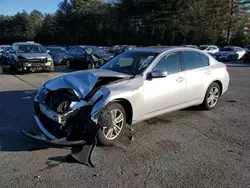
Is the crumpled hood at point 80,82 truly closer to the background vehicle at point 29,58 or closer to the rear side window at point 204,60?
the rear side window at point 204,60

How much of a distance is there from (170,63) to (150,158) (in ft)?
7.54

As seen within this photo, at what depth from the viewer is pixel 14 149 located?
14.3ft

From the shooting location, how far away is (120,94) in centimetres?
448

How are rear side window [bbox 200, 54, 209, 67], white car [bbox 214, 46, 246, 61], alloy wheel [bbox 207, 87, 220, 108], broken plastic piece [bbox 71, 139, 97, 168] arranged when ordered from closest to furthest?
broken plastic piece [bbox 71, 139, 97, 168]
rear side window [bbox 200, 54, 209, 67]
alloy wheel [bbox 207, 87, 220, 108]
white car [bbox 214, 46, 246, 61]

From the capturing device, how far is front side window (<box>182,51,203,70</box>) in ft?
19.6

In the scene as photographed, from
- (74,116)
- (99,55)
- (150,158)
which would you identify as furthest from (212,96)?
(99,55)

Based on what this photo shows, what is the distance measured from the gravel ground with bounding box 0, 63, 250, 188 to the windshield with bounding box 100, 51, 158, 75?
1.19m

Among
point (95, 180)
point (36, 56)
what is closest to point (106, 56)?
point (36, 56)

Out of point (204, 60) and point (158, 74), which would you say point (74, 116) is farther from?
point (204, 60)

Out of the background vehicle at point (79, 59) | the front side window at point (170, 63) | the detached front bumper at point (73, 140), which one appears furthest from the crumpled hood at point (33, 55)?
the detached front bumper at point (73, 140)

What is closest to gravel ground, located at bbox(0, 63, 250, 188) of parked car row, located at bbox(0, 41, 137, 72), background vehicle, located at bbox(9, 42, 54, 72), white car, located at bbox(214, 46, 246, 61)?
parked car row, located at bbox(0, 41, 137, 72)

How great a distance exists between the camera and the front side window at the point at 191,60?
19.6 feet

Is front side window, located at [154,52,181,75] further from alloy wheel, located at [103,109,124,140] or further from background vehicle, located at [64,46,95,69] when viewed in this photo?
background vehicle, located at [64,46,95,69]

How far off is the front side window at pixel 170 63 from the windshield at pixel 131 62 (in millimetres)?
206
